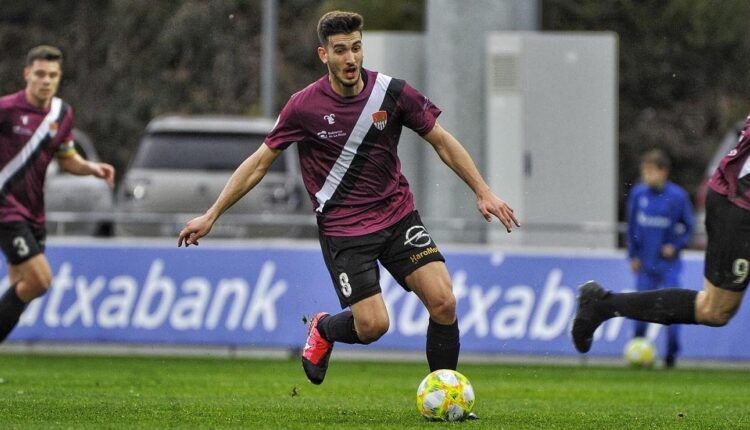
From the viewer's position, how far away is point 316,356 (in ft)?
34.1

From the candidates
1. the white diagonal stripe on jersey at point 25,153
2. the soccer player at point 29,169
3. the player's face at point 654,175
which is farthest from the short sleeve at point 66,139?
the player's face at point 654,175

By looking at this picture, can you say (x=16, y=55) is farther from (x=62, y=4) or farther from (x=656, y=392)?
→ (x=656, y=392)

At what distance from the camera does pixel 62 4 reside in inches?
1554

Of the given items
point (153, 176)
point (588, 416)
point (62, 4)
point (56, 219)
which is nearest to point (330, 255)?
point (588, 416)

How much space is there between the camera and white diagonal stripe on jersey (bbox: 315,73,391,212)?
33.0ft

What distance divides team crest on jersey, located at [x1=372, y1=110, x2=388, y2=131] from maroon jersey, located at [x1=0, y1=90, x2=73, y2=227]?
4.29 meters

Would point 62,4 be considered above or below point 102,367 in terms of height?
above

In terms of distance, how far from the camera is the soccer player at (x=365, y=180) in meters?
10.0

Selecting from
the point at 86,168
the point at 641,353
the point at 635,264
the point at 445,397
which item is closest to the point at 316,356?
the point at 445,397

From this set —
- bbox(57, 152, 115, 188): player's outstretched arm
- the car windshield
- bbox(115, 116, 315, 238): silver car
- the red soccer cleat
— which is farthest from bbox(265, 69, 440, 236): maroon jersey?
the car windshield

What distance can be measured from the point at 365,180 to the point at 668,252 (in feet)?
23.4

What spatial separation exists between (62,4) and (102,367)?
82.1 ft

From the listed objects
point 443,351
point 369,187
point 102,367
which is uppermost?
point 369,187

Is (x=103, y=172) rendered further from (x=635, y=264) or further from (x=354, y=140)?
(x=635, y=264)
